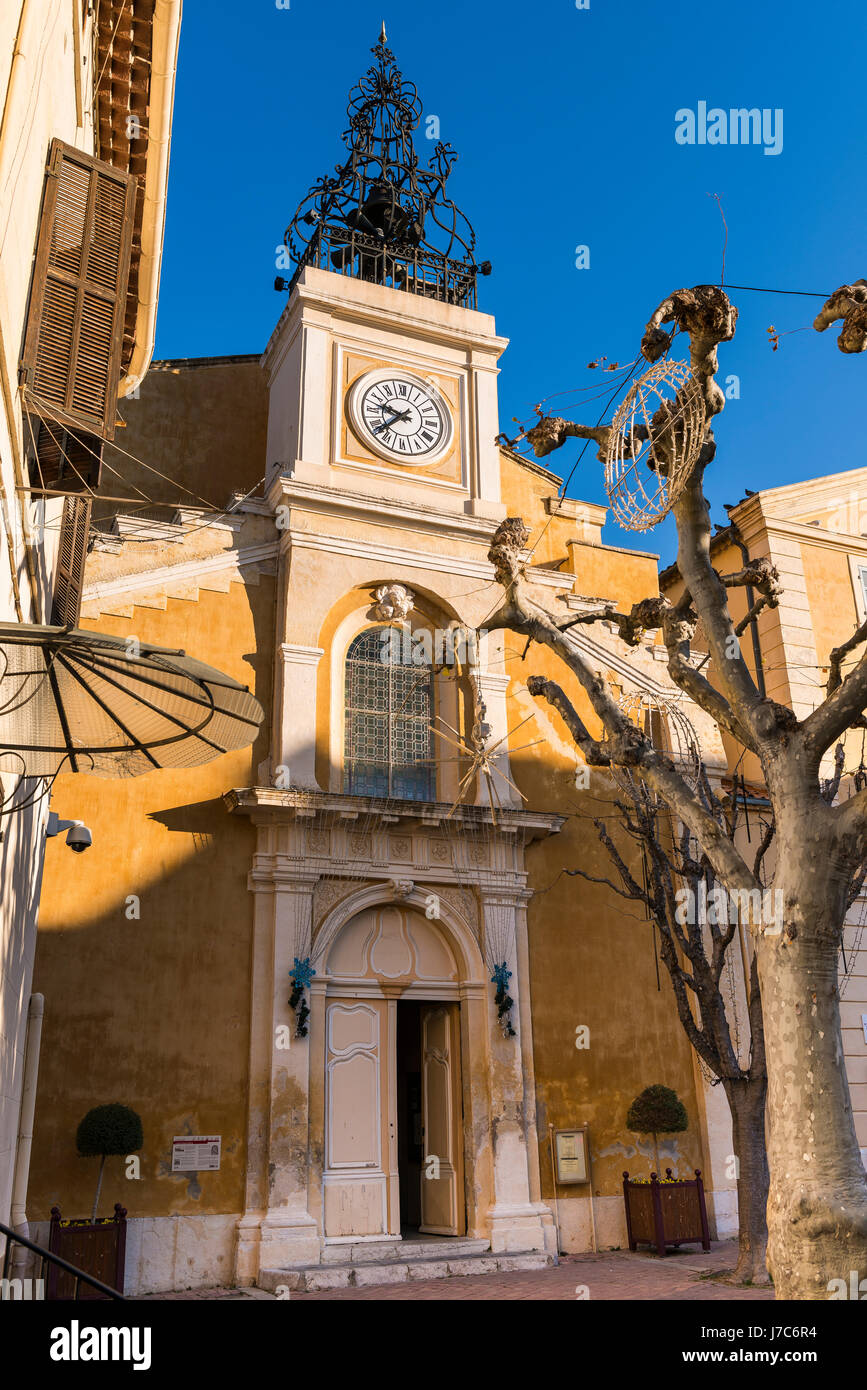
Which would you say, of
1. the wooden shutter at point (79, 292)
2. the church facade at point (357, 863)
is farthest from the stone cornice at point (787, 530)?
the wooden shutter at point (79, 292)

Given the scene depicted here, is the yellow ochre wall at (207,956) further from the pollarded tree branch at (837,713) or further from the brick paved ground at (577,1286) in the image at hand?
the pollarded tree branch at (837,713)

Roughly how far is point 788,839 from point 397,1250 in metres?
8.60

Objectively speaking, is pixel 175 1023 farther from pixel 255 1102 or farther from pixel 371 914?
pixel 371 914

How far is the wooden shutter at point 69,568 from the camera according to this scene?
11031mm

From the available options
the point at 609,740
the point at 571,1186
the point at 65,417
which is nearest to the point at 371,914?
the point at 571,1186

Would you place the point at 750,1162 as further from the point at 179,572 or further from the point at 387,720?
the point at 179,572

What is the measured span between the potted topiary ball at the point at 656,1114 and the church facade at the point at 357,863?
1.11 feet

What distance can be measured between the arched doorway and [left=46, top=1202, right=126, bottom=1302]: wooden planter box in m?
2.69

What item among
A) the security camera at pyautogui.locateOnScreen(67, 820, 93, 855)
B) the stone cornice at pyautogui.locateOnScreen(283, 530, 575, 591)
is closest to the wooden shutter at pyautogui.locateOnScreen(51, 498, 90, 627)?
the security camera at pyautogui.locateOnScreen(67, 820, 93, 855)

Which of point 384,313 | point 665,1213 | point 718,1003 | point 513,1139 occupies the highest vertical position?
point 384,313

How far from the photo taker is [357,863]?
48.0ft

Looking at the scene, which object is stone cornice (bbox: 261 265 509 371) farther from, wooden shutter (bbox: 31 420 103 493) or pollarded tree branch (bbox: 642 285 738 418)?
pollarded tree branch (bbox: 642 285 738 418)

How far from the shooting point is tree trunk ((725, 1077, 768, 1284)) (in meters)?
11.8

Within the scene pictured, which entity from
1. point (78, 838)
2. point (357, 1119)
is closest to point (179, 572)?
point (78, 838)
